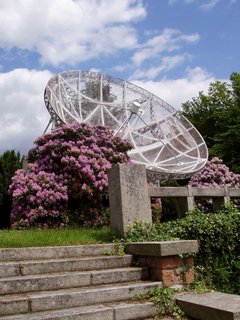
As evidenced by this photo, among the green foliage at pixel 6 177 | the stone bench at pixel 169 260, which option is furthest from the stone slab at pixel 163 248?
the green foliage at pixel 6 177

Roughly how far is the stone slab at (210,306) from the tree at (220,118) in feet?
81.8

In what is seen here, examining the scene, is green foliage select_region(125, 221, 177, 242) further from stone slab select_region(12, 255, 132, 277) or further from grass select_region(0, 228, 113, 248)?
stone slab select_region(12, 255, 132, 277)

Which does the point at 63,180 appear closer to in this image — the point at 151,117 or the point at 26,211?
the point at 26,211

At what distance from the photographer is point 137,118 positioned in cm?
2123

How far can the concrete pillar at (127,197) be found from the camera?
24.0 feet

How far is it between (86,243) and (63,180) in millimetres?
7281

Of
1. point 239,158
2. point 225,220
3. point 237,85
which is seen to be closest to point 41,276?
point 225,220

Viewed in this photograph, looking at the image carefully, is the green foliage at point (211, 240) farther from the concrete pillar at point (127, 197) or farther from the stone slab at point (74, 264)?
the stone slab at point (74, 264)

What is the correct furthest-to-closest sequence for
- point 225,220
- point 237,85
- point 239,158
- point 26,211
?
1. point 237,85
2. point 239,158
3. point 26,211
4. point 225,220

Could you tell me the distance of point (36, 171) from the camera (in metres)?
14.8

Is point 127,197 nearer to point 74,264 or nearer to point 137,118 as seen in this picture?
point 74,264

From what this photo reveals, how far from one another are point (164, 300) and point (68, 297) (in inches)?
48.9

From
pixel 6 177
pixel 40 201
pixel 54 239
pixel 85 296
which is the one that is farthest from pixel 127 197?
pixel 6 177

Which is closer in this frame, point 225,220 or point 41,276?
point 41,276
